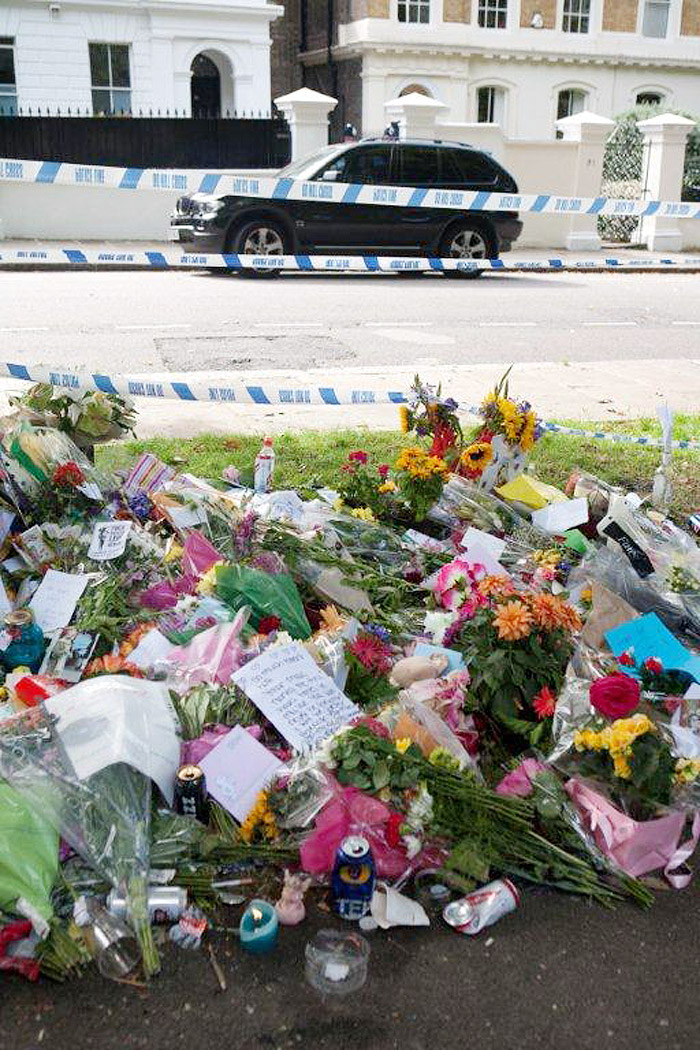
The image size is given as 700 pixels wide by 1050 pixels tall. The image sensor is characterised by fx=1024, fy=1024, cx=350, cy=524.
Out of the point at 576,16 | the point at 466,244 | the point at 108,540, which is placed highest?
the point at 576,16

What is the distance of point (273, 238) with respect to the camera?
14219 millimetres

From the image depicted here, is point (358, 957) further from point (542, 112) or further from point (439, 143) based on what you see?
point (542, 112)

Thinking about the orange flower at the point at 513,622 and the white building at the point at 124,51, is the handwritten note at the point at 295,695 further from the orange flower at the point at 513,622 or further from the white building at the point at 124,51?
the white building at the point at 124,51

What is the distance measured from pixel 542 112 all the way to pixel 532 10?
2.80m

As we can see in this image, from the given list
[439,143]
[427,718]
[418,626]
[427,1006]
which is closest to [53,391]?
[418,626]

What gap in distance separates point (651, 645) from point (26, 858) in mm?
2302

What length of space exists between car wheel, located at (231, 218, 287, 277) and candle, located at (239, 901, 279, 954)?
40.0 feet

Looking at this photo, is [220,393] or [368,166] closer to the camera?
[220,393]

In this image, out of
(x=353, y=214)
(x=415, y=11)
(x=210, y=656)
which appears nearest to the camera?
(x=210, y=656)

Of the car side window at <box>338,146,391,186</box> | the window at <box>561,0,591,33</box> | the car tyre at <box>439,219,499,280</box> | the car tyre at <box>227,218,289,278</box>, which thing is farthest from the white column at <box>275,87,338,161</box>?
the window at <box>561,0,591,33</box>

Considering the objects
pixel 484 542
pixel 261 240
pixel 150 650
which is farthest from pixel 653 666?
pixel 261 240

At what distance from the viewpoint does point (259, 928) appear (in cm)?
267

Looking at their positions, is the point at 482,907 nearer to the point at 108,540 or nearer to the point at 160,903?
the point at 160,903

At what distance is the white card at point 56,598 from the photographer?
399 cm
